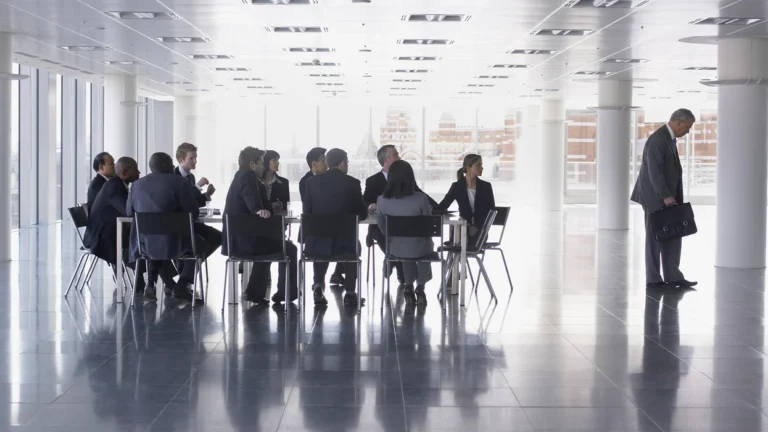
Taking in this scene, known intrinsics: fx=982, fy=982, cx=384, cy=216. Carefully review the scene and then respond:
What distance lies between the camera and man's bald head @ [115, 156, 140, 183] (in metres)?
8.64

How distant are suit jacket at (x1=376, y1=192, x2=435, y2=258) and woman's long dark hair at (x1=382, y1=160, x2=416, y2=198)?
0.05 meters

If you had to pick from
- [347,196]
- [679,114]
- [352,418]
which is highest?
[679,114]

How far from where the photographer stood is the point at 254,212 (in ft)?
26.0

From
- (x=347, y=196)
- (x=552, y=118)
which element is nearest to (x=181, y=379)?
(x=347, y=196)

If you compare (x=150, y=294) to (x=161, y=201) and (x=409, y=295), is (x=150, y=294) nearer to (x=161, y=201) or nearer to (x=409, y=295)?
(x=161, y=201)

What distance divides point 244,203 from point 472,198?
205 centimetres

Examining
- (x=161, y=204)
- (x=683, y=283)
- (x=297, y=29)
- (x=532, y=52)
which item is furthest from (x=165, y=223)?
(x=532, y=52)

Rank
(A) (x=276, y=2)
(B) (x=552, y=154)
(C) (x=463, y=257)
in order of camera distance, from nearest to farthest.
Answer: (C) (x=463, y=257) < (A) (x=276, y=2) < (B) (x=552, y=154)

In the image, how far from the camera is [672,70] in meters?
16.6

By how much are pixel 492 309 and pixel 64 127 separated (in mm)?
15395

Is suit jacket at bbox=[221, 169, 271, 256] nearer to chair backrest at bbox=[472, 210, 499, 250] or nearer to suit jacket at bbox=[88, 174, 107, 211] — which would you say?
suit jacket at bbox=[88, 174, 107, 211]

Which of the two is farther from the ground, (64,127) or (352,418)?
(64,127)

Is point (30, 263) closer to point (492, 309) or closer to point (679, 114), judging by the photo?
point (492, 309)

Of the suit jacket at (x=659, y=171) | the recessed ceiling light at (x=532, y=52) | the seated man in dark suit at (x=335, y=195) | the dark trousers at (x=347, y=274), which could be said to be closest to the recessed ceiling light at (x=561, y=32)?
the recessed ceiling light at (x=532, y=52)
